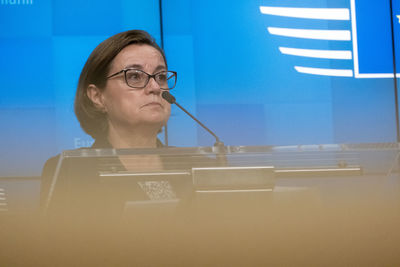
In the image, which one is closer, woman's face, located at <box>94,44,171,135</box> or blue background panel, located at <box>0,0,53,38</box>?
woman's face, located at <box>94,44,171,135</box>

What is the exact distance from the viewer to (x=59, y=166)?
1.62 feet

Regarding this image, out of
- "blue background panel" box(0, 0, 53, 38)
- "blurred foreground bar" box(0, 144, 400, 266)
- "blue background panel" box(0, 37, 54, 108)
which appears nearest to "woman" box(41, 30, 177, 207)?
"blurred foreground bar" box(0, 144, 400, 266)

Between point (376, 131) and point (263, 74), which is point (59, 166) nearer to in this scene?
point (263, 74)

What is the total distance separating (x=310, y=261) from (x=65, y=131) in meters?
2.32

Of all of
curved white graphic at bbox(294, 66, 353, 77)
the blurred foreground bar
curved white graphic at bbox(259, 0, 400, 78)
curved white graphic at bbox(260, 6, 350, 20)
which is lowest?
the blurred foreground bar

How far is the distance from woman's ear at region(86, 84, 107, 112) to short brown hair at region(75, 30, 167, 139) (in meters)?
0.01

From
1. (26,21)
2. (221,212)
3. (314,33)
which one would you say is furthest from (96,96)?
(314,33)

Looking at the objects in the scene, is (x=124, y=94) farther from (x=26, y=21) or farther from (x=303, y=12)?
(x=303, y=12)

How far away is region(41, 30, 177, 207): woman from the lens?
108 cm

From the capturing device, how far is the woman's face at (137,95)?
109 cm

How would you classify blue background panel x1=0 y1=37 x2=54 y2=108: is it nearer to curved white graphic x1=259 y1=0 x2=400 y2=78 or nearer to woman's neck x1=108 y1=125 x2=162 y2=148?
woman's neck x1=108 y1=125 x2=162 y2=148

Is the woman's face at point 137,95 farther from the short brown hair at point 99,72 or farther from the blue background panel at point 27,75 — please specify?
the blue background panel at point 27,75

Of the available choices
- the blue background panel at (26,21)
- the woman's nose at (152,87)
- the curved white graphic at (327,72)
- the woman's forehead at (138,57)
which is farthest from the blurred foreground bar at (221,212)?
the blue background panel at (26,21)

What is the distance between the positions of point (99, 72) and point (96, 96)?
0.32ft
